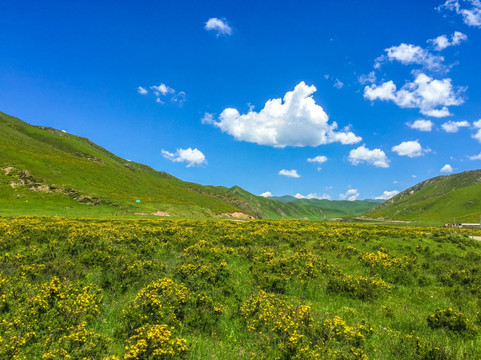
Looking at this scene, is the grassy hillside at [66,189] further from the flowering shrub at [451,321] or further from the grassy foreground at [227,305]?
the flowering shrub at [451,321]

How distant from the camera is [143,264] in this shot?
1442 centimetres

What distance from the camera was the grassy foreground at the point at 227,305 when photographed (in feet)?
25.0

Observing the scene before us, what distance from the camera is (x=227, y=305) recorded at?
37.1ft

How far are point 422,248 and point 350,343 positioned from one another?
68.1ft

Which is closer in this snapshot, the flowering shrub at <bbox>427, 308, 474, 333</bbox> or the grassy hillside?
the flowering shrub at <bbox>427, 308, 474, 333</bbox>

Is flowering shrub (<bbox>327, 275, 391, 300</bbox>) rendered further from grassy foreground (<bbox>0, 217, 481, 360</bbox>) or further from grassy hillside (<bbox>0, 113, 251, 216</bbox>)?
grassy hillside (<bbox>0, 113, 251, 216</bbox>)

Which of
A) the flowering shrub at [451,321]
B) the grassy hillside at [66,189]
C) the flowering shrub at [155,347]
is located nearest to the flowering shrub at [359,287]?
the flowering shrub at [451,321]

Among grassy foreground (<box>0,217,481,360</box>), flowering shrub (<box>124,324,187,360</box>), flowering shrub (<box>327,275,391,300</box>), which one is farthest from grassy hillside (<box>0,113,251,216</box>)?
flowering shrub (<box>327,275,391,300</box>)

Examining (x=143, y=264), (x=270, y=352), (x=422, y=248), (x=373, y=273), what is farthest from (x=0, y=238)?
(x=422, y=248)

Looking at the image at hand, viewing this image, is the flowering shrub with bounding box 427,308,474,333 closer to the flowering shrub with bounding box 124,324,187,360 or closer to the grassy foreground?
the grassy foreground

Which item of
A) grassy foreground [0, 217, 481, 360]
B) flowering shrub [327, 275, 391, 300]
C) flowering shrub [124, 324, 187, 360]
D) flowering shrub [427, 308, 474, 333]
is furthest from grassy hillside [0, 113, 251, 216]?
flowering shrub [427, 308, 474, 333]

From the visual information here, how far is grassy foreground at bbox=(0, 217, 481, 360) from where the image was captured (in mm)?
7613

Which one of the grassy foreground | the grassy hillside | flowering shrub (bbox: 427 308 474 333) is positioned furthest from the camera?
the grassy hillside

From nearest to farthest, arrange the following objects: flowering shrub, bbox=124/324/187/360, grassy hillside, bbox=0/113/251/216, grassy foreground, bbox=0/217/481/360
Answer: flowering shrub, bbox=124/324/187/360 → grassy foreground, bbox=0/217/481/360 → grassy hillside, bbox=0/113/251/216
